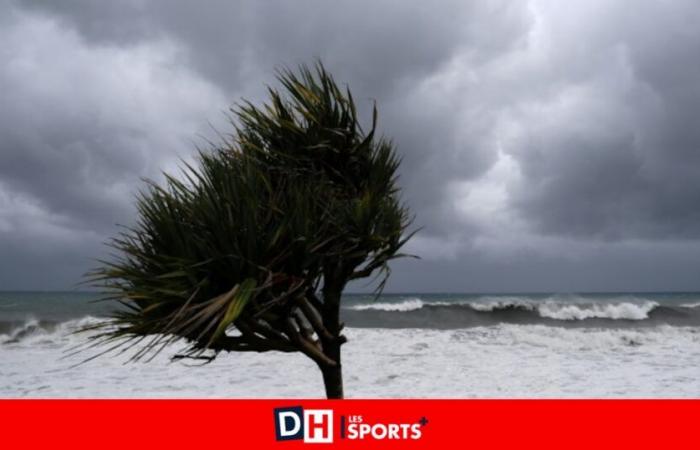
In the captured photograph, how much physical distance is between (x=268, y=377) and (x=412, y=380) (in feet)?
10.1

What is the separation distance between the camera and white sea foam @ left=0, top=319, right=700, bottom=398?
33.2 ft

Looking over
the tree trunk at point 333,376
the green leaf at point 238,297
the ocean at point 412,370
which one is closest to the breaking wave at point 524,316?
the ocean at point 412,370

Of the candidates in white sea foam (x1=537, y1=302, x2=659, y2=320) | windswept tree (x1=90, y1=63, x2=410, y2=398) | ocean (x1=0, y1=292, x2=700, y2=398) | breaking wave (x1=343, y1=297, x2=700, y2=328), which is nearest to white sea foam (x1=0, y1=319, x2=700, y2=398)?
ocean (x1=0, y1=292, x2=700, y2=398)

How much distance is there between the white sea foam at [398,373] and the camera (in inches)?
398

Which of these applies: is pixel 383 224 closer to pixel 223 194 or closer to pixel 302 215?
pixel 302 215

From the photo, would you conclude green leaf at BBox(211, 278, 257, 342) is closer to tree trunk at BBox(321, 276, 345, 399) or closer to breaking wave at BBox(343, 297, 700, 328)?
tree trunk at BBox(321, 276, 345, 399)

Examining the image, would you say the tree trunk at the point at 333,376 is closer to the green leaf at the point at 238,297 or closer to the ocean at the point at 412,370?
the green leaf at the point at 238,297

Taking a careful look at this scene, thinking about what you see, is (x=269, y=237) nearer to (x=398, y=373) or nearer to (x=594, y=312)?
(x=398, y=373)

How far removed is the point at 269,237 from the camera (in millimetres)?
3803

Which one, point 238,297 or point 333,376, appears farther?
point 333,376
